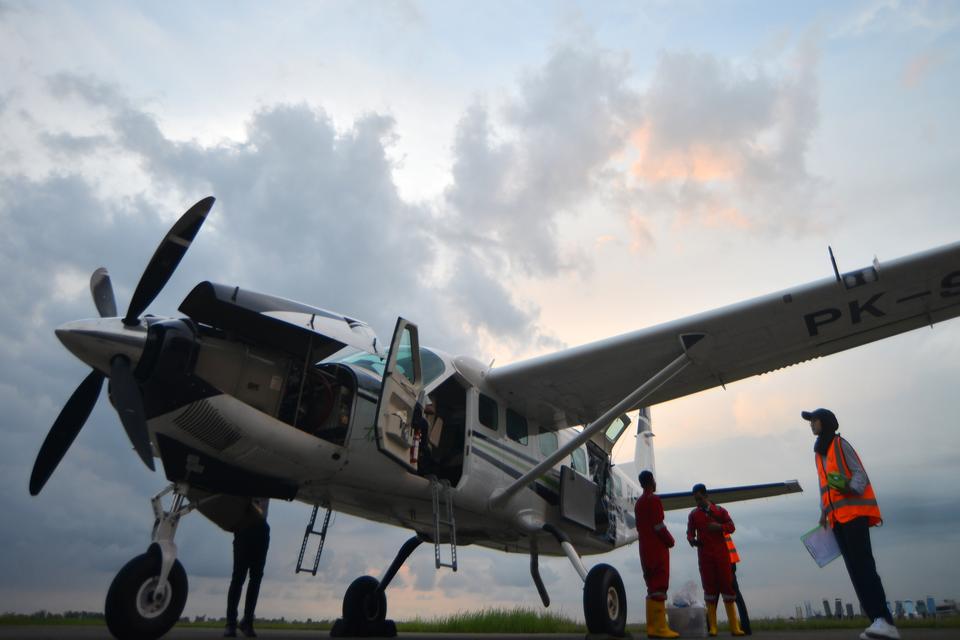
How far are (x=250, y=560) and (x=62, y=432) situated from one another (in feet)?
7.59

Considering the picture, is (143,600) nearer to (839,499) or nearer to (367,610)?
(367,610)

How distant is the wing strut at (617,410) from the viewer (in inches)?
310

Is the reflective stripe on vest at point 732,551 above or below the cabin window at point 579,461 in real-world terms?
below

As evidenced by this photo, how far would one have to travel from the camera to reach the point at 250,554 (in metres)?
7.24

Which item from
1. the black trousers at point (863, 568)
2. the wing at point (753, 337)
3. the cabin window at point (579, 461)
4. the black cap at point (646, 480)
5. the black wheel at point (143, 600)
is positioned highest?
the wing at point (753, 337)

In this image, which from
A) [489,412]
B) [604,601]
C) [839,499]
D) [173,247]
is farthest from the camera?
[489,412]

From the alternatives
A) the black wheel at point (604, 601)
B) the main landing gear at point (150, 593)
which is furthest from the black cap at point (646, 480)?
the main landing gear at point (150, 593)

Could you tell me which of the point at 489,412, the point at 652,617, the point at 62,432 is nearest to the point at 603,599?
the point at 652,617

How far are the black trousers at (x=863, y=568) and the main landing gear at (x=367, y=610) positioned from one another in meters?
6.00

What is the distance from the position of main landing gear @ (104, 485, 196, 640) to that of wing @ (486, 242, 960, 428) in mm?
4297

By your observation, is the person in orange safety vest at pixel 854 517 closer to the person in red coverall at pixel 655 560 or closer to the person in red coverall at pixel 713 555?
the person in red coverall at pixel 655 560

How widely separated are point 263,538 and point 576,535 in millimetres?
4574

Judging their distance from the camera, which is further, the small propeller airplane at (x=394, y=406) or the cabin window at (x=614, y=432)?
the cabin window at (x=614, y=432)

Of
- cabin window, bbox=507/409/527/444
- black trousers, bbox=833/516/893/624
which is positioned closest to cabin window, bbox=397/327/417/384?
cabin window, bbox=507/409/527/444
